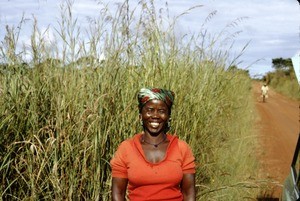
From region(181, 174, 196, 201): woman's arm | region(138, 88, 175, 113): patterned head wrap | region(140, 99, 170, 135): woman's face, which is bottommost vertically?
region(181, 174, 196, 201): woman's arm

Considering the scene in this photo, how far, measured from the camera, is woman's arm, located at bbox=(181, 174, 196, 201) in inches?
90.7

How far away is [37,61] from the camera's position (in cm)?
316

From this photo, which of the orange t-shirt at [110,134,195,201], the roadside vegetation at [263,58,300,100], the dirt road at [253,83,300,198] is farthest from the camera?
the roadside vegetation at [263,58,300,100]

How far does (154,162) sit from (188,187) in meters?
0.23

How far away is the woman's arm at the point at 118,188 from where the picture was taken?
2.29m

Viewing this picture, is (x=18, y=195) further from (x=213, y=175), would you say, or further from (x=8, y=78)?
(x=213, y=175)

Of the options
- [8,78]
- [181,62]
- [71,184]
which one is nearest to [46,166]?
[71,184]

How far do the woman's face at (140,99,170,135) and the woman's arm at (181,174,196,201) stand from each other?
10.7 inches

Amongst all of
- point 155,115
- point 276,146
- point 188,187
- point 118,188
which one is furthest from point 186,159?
point 276,146

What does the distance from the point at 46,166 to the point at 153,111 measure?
36.9 inches

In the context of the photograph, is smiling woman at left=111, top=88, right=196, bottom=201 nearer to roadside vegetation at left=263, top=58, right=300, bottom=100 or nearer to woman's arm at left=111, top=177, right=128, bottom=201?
woman's arm at left=111, top=177, right=128, bottom=201

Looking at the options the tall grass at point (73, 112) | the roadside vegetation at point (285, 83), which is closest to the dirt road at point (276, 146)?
the tall grass at point (73, 112)

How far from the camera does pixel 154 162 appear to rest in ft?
7.47

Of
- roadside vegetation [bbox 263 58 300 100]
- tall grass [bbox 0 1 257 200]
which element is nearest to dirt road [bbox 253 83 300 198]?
tall grass [bbox 0 1 257 200]
